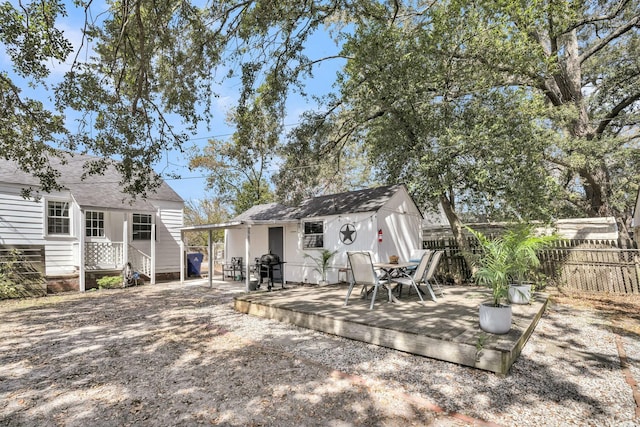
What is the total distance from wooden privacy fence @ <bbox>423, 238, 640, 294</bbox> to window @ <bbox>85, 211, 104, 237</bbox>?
15141 mm

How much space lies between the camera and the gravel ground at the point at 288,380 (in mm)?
2875

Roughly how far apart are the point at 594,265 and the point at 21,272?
629 inches

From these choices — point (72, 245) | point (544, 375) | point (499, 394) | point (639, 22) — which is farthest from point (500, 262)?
point (72, 245)

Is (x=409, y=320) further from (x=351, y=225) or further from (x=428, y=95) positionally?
(x=428, y=95)

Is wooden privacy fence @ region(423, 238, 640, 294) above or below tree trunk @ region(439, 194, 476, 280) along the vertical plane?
below

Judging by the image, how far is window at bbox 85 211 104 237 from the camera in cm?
1206

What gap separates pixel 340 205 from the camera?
10969 millimetres

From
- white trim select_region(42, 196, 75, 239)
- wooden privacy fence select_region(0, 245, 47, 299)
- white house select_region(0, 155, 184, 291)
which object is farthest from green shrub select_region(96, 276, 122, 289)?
white trim select_region(42, 196, 75, 239)

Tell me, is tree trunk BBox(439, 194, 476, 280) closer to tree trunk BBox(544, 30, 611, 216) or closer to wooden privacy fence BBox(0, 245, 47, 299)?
tree trunk BBox(544, 30, 611, 216)

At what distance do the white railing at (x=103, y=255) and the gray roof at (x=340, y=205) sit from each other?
5397 mm

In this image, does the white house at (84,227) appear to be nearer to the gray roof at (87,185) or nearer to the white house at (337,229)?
the gray roof at (87,185)

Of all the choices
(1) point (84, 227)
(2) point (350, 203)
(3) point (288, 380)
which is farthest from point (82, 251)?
(3) point (288, 380)

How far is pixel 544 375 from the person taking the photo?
3.63 m

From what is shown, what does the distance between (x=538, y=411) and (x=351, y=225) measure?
24.3 feet
